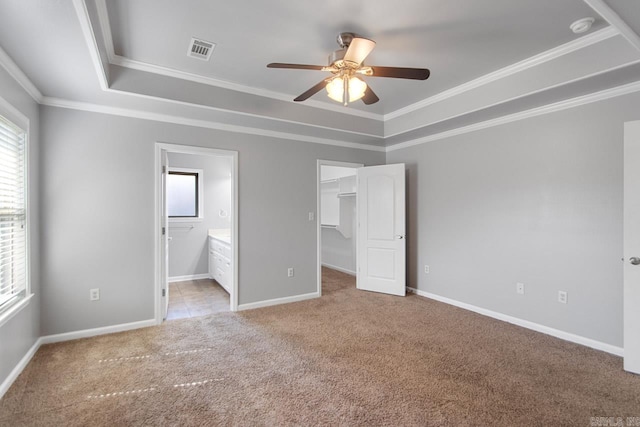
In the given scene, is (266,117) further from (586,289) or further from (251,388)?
(586,289)

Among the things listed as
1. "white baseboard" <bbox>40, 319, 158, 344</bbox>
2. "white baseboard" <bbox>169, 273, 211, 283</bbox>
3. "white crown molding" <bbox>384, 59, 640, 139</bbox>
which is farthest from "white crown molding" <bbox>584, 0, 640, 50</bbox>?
"white baseboard" <bbox>169, 273, 211, 283</bbox>

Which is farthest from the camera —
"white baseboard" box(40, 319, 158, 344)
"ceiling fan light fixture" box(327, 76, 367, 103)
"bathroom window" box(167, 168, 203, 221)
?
"bathroom window" box(167, 168, 203, 221)

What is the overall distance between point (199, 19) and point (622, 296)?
13.3ft

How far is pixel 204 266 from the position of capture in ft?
18.6

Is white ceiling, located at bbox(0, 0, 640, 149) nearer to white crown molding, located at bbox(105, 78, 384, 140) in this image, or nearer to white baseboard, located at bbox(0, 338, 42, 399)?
white crown molding, located at bbox(105, 78, 384, 140)

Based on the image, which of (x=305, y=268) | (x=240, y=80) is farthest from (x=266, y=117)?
(x=305, y=268)

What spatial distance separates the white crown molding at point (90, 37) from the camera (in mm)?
1576

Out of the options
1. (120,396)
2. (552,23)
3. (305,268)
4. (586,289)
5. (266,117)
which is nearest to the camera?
(120,396)

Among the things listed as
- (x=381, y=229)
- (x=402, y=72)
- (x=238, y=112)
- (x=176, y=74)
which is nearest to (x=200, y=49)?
(x=176, y=74)

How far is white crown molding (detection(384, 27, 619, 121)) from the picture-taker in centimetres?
231

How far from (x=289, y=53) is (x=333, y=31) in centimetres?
49

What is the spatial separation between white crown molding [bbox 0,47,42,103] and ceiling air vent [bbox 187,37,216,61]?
1.18 metres

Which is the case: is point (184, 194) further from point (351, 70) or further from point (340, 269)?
point (351, 70)

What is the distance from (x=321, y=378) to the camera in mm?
2275
